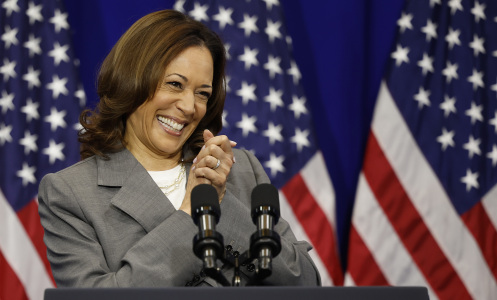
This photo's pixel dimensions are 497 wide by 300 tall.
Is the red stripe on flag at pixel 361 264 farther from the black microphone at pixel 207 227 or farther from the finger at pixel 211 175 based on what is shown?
the black microphone at pixel 207 227

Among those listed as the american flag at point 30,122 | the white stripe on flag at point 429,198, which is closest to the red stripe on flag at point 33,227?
the american flag at point 30,122

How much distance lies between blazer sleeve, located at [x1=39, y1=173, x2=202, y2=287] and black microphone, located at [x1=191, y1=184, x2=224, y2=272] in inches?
16.3

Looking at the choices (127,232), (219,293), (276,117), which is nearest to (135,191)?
(127,232)

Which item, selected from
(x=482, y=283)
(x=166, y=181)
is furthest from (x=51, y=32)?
(x=482, y=283)

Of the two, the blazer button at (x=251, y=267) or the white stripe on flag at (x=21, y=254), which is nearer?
the blazer button at (x=251, y=267)

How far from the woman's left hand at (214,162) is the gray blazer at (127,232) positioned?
93mm

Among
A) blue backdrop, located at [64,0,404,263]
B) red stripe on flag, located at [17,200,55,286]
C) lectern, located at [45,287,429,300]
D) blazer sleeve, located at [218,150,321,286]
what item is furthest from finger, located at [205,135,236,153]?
blue backdrop, located at [64,0,404,263]

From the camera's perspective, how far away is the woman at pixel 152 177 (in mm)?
1727

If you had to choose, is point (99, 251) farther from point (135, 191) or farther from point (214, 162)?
point (214, 162)

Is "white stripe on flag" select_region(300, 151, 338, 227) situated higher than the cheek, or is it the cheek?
"white stripe on flag" select_region(300, 151, 338, 227)

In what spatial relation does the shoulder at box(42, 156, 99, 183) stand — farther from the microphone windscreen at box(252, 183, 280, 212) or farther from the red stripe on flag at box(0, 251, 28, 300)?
the red stripe on flag at box(0, 251, 28, 300)

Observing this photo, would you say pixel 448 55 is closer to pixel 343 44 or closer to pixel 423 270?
pixel 343 44

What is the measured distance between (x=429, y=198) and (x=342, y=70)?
0.78m

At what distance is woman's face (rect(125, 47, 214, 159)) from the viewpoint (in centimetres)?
204
